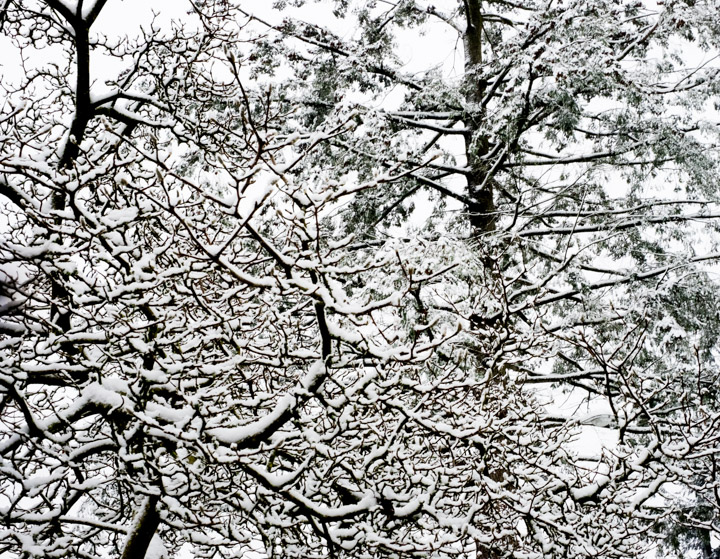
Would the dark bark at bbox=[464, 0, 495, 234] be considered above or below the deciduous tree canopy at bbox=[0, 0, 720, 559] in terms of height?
above

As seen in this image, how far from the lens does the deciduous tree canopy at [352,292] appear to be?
3.09 meters

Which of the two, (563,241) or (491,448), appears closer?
(491,448)

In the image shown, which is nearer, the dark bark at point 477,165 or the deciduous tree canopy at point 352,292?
the deciduous tree canopy at point 352,292

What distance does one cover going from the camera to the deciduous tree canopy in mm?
3092

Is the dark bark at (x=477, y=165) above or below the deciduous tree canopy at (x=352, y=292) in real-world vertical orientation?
above

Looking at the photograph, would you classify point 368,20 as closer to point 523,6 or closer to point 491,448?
point 523,6

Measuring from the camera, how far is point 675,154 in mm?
6211

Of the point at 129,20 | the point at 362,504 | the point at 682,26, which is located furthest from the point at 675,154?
the point at 129,20

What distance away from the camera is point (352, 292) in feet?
25.9

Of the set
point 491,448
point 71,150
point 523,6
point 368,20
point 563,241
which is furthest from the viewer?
point 523,6

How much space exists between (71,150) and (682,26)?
6793mm

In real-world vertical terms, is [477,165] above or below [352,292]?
above

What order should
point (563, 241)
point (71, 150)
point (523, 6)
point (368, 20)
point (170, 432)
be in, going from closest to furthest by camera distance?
point (170, 432)
point (71, 150)
point (563, 241)
point (368, 20)
point (523, 6)

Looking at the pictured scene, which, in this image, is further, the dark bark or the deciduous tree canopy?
the dark bark
